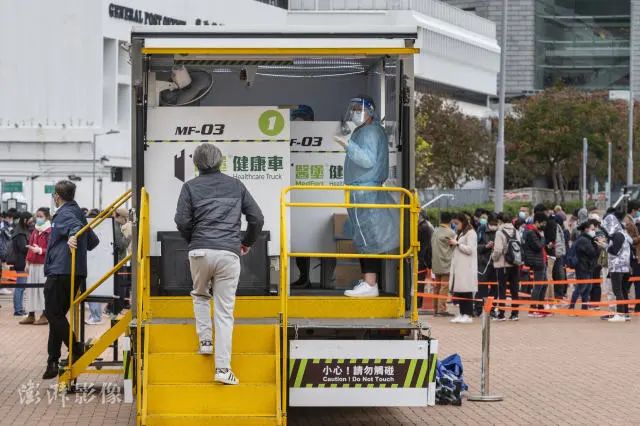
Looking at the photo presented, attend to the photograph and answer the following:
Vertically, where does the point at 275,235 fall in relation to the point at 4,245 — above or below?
above

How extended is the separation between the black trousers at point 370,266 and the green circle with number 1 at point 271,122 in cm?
131

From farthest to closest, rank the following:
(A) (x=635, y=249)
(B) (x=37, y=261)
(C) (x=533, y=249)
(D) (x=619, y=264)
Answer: (A) (x=635, y=249)
(C) (x=533, y=249)
(D) (x=619, y=264)
(B) (x=37, y=261)

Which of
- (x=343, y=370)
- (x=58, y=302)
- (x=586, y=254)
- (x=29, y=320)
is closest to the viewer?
(x=343, y=370)

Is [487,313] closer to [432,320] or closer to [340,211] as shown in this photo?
[340,211]

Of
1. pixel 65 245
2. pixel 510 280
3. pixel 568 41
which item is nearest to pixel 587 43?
pixel 568 41

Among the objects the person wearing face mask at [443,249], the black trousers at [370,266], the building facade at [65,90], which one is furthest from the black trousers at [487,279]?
the building facade at [65,90]

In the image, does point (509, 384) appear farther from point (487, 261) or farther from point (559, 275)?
point (559, 275)

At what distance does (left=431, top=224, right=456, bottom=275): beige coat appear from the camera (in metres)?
23.2

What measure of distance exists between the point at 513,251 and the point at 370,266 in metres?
11.5

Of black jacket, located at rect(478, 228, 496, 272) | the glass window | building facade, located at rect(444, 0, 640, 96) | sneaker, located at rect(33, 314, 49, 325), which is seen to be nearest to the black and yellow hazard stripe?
sneaker, located at rect(33, 314, 49, 325)

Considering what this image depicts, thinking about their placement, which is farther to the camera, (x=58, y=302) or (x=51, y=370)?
(x=51, y=370)

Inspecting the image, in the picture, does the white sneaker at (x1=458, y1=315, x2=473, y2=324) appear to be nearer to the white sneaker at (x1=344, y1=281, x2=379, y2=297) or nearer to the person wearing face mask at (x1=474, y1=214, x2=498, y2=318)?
the person wearing face mask at (x1=474, y1=214, x2=498, y2=318)

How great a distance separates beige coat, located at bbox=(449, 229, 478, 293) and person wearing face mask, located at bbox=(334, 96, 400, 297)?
33.4ft

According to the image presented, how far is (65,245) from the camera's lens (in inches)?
534
